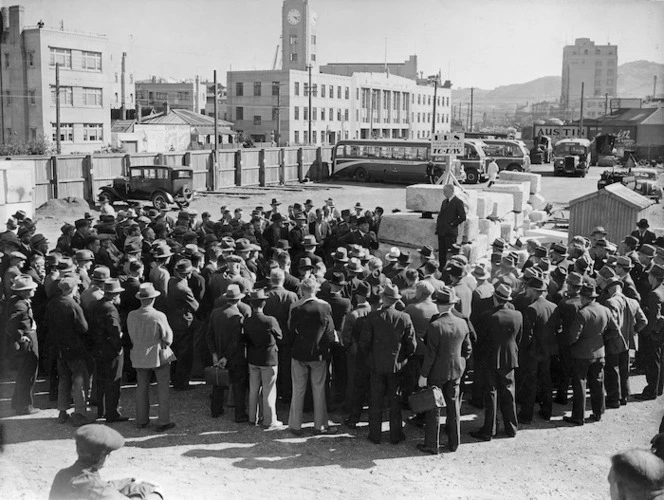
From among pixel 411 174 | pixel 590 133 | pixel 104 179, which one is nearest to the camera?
pixel 104 179

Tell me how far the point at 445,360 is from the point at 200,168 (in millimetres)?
28059

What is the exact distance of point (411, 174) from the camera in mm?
40406

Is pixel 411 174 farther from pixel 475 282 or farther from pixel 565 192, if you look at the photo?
pixel 475 282

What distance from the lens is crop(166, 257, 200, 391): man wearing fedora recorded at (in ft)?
29.4

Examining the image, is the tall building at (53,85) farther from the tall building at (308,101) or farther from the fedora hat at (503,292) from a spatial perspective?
the fedora hat at (503,292)

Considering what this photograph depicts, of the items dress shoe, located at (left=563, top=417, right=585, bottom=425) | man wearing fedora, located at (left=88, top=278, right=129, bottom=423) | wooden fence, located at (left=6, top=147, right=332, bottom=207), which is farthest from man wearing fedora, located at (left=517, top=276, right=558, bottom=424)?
wooden fence, located at (left=6, top=147, right=332, bottom=207)

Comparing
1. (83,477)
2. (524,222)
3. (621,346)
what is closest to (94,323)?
(83,477)

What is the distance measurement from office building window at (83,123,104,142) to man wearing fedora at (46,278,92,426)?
49.7 m

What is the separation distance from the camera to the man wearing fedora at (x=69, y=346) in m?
7.91

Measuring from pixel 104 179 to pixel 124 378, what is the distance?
68.4 feet

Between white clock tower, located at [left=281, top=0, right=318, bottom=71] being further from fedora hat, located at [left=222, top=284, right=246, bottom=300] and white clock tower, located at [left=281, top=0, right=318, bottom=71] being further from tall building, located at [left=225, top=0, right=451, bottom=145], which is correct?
fedora hat, located at [left=222, top=284, right=246, bottom=300]

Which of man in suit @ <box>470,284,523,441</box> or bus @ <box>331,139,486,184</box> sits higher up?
bus @ <box>331,139,486,184</box>

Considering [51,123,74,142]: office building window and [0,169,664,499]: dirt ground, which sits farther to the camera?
[51,123,74,142]: office building window

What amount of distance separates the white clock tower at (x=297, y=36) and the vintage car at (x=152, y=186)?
2812 centimetres
